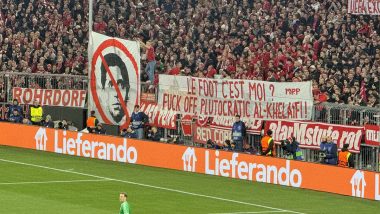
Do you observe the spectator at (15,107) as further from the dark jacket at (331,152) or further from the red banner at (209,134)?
the dark jacket at (331,152)

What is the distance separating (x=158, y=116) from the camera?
4009 cm

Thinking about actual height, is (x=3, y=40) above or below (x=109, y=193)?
above

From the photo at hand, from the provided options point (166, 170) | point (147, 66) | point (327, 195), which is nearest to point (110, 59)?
point (147, 66)

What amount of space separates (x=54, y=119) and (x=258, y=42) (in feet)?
27.8

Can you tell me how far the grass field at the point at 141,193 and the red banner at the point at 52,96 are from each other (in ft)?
14.8

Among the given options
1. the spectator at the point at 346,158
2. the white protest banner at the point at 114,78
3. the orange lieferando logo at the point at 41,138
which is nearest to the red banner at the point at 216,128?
the white protest banner at the point at 114,78

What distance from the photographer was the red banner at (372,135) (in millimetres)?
33062

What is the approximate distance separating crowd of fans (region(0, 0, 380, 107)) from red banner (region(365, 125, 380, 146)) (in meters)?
1.39

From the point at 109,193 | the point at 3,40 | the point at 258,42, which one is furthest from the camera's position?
the point at 3,40

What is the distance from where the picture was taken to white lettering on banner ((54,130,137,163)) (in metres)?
39.2

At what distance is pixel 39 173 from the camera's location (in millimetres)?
37156

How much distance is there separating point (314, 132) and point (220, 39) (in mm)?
10501

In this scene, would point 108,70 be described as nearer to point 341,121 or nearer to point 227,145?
point 227,145

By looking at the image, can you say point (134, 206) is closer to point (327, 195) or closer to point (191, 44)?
point (327, 195)
